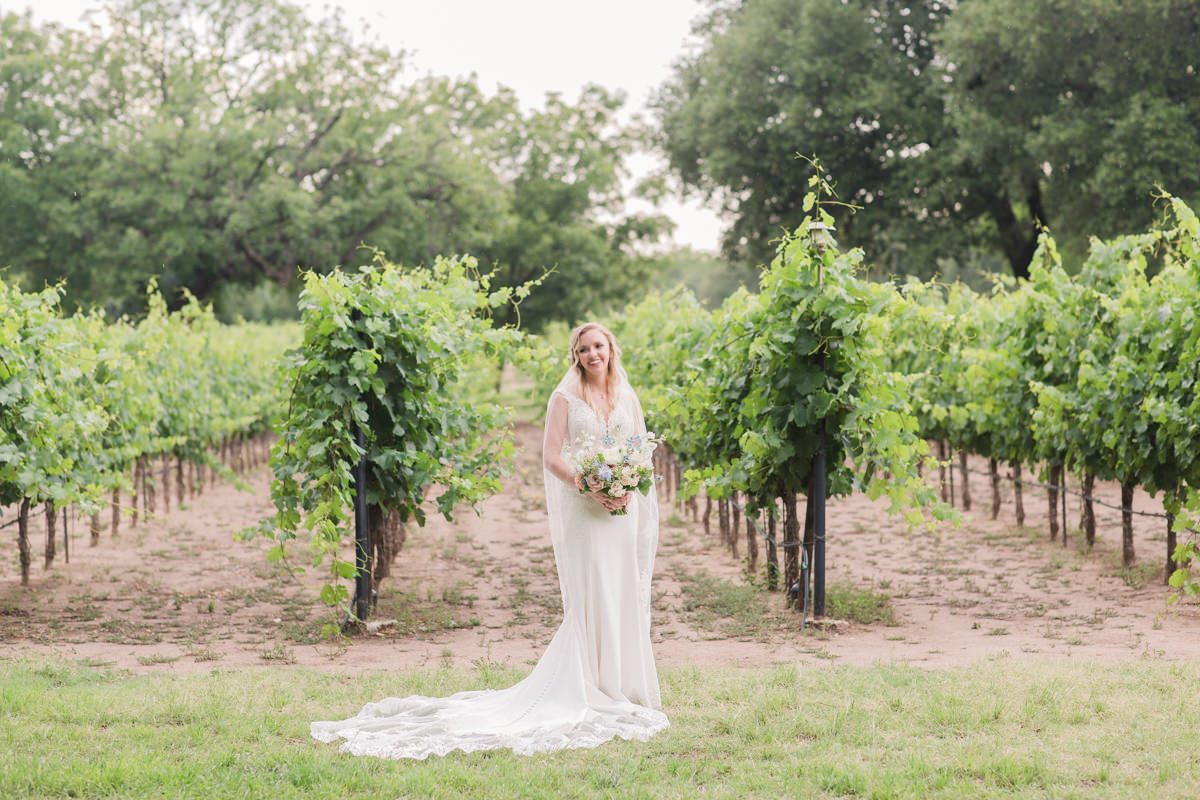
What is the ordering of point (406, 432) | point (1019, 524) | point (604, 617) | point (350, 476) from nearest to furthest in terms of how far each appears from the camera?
point (604, 617)
point (350, 476)
point (406, 432)
point (1019, 524)

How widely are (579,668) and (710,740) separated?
0.77 metres

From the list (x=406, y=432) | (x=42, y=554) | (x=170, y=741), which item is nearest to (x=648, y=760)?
(x=170, y=741)

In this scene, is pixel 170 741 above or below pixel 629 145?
below

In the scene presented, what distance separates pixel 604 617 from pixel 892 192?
20.8m

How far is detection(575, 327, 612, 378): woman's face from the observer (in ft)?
18.5

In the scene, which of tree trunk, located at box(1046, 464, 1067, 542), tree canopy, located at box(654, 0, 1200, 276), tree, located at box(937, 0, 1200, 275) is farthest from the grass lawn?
tree canopy, located at box(654, 0, 1200, 276)

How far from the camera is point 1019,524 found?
39.9 feet

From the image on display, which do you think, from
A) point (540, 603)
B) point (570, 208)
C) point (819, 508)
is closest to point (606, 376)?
point (819, 508)

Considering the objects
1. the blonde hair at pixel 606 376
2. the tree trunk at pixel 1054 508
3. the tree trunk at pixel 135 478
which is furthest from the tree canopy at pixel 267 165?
the blonde hair at pixel 606 376

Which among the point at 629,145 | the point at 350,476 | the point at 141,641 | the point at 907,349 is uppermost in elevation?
the point at 629,145

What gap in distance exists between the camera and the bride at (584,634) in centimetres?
503

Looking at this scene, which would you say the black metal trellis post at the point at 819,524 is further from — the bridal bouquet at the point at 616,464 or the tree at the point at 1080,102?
the tree at the point at 1080,102

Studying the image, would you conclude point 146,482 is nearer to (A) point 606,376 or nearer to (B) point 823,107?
(A) point 606,376

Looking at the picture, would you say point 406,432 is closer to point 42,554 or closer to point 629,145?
point 42,554
